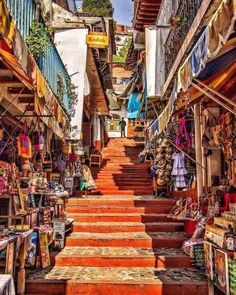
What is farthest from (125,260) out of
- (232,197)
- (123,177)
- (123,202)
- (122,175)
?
(122,175)

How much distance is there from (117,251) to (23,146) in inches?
110

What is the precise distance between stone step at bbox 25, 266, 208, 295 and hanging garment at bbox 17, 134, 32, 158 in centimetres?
228

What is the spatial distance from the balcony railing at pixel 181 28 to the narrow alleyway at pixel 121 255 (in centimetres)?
409

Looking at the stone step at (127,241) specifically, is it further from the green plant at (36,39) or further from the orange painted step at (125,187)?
the orange painted step at (125,187)

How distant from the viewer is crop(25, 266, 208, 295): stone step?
604cm

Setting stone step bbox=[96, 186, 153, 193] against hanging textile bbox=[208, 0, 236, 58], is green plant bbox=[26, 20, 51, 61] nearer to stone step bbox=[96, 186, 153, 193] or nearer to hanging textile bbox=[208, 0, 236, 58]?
hanging textile bbox=[208, 0, 236, 58]

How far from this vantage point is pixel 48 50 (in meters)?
8.49

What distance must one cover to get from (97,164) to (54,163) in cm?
695

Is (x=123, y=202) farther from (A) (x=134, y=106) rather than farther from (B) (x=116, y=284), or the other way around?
(A) (x=134, y=106)

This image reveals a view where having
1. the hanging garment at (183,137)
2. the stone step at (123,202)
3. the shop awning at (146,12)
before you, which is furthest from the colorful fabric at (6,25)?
the shop awning at (146,12)

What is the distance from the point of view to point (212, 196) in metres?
7.24

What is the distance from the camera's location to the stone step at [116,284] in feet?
19.8

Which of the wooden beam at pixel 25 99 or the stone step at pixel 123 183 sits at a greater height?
the wooden beam at pixel 25 99

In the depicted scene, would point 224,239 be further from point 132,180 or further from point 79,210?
point 132,180
